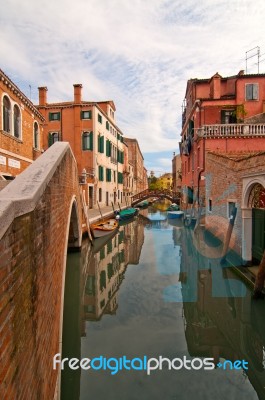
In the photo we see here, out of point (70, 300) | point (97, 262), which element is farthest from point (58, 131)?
point (70, 300)

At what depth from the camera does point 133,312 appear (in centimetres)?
558

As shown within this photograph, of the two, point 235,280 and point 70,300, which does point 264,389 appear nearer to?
point 235,280

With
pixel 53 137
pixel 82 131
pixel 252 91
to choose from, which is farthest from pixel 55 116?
pixel 252 91

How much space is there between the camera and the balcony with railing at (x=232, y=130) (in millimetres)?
14664

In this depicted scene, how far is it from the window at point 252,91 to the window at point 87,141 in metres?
11.4

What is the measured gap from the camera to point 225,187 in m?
9.72

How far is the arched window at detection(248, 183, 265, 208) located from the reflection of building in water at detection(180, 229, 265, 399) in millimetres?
2074

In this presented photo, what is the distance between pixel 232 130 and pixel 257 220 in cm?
927

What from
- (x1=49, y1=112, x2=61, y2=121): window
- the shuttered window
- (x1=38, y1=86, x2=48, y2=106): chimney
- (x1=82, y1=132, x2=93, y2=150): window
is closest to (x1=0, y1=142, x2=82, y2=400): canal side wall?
(x1=82, y1=132, x2=93, y2=150): window

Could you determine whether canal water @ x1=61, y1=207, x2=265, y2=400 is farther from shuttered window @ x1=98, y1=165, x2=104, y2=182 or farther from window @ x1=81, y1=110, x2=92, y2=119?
window @ x1=81, y1=110, x2=92, y2=119

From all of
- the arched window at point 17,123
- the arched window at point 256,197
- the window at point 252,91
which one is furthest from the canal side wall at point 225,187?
the arched window at point 17,123

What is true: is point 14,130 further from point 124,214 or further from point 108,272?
point 124,214

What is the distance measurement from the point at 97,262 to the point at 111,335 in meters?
4.83

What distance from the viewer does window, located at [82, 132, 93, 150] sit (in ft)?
66.4
